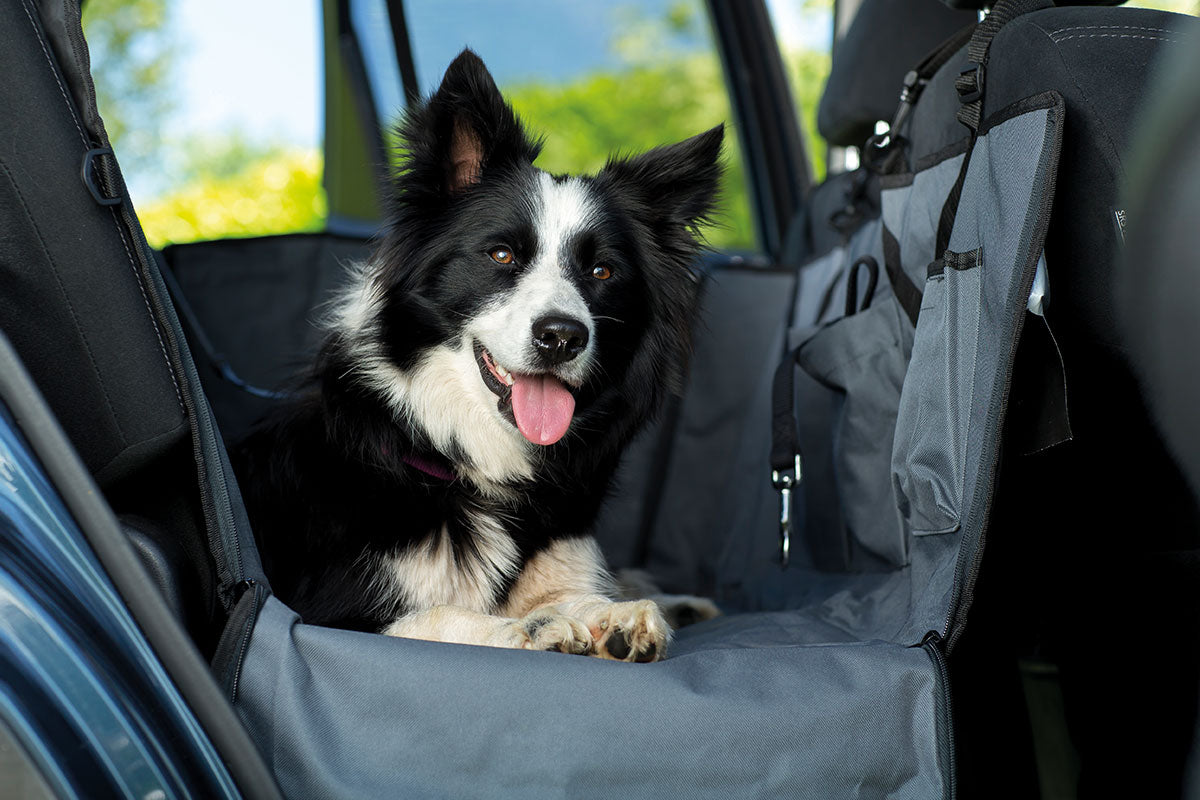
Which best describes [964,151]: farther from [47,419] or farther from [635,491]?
[635,491]

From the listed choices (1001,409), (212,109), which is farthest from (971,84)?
(212,109)

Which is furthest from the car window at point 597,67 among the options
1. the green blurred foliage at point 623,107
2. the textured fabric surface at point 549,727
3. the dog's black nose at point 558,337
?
the textured fabric surface at point 549,727

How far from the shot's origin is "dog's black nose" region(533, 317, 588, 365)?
5.58 feet

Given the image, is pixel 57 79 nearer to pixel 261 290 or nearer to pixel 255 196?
pixel 261 290

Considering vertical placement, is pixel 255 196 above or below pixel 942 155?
above

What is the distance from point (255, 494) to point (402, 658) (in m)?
0.75

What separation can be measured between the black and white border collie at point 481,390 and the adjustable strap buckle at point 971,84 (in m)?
0.59

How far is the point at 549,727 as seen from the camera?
45.1 inches

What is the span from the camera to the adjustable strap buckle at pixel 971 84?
1498mm

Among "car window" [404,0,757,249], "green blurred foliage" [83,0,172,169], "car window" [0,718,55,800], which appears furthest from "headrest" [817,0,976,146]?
"green blurred foliage" [83,0,172,169]

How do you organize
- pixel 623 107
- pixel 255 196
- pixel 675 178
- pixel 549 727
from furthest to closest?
pixel 255 196 < pixel 623 107 < pixel 675 178 < pixel 549 727

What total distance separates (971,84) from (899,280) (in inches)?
16.1

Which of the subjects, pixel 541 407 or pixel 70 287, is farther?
pixel 541 407

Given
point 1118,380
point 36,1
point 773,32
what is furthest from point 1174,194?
point 773,32
